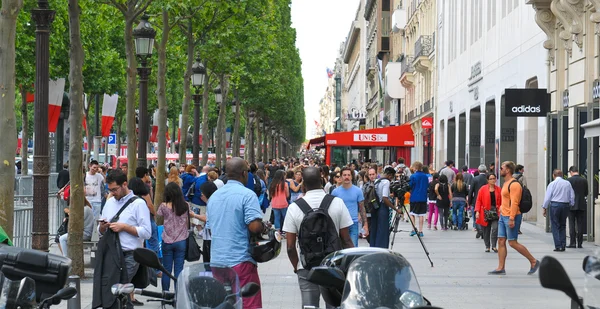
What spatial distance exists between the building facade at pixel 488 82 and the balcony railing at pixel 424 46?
12.9ft

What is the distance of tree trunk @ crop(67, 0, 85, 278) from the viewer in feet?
49.4

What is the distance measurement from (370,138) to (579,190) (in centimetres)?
3151

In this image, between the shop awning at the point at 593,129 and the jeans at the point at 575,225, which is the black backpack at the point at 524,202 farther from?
the jeans at the point at 575,225

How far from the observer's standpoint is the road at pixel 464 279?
1334cm

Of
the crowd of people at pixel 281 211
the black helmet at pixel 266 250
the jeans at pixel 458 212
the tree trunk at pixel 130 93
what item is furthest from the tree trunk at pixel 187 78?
the black helmet at pixel 266 250

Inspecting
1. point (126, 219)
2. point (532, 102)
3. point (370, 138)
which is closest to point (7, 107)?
point (126, 219)

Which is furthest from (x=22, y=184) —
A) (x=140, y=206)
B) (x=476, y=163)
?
(x=140, y=206)

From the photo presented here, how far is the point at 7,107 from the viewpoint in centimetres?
1375

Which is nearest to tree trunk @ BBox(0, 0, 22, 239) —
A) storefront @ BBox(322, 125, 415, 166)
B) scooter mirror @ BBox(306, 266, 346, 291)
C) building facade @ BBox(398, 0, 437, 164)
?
scooter mirror @ BBox(306, 266, 346, 291)

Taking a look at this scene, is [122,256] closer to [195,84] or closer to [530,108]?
[530,108]

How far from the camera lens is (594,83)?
22500mm

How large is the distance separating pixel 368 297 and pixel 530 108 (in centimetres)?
2063

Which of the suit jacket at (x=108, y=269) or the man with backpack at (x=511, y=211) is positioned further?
the man with backpack at (x=511, y=211)

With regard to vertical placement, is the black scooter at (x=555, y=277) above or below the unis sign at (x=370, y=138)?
below
